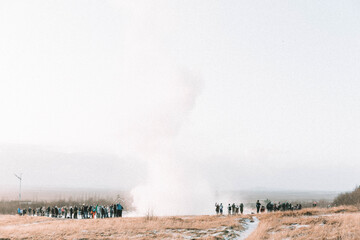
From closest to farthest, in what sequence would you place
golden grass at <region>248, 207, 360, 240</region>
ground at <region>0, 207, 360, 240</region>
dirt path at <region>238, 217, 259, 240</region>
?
golden grass at <region>248, 207, 360, 240</region>
ground at <region>0, 207, 360, 240</region>
dirt path at <region>238, 217, 259, 240</region>

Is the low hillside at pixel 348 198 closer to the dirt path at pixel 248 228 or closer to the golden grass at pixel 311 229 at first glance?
the dirt path at pixel 248 228

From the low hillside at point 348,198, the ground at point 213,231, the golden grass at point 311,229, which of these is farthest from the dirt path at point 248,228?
the low hillside at point 348,198

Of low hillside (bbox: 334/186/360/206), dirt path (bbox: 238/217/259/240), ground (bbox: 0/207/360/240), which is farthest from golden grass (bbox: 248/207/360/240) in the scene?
low hillside (bbox: 334/186/360/206)

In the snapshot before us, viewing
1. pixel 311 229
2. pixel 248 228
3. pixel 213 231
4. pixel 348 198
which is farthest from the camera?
pixel 348 198

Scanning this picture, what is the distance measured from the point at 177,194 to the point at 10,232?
5173cm

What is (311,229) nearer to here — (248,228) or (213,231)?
(248,228)

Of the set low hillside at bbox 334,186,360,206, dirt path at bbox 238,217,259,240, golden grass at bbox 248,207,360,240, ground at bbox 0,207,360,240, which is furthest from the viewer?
low hillside at bbox 334,186,360,206

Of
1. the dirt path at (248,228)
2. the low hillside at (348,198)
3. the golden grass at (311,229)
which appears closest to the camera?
the golden grass at (311,229)

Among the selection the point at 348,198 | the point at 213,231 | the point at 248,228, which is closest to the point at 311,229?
the point at 248,228

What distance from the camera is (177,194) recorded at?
71625mm

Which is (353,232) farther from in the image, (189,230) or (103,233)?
(103,233)

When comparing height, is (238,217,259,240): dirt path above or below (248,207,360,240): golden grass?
below

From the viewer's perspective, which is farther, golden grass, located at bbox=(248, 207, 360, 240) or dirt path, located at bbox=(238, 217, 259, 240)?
dirt path, located at bbox=(238, 217, 259, 240)

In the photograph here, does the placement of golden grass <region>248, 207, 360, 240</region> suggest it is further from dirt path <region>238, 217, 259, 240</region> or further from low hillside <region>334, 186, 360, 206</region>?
low hillside <region>334, 186, 360, 206</region>
